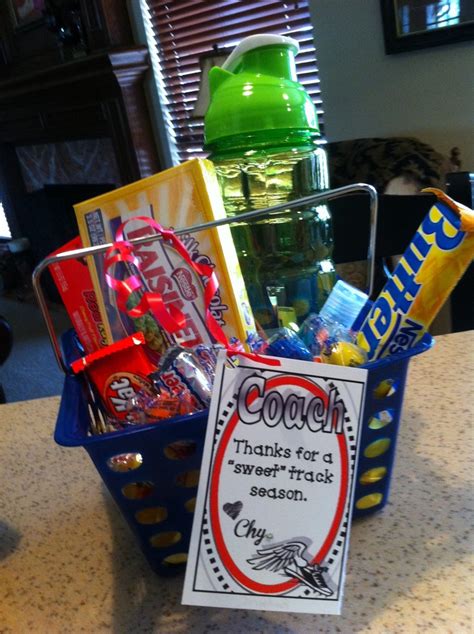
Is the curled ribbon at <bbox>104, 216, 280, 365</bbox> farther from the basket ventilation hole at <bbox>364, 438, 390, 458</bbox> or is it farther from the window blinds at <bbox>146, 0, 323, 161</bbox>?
the window blinds at <bbox>146, 0, 323, 161</bbox>

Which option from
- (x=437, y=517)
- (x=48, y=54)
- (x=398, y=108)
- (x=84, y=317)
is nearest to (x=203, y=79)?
(x=398, y=108)

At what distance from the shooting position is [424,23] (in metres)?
1.64

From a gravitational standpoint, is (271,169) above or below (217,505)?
above

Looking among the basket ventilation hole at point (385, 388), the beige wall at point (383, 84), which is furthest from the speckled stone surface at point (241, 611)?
the beige wall at point (383, 84)

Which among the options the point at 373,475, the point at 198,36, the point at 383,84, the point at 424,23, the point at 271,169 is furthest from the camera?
the point at 198,36

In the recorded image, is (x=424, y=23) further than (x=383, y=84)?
No

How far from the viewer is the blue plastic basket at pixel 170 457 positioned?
12.8 inches

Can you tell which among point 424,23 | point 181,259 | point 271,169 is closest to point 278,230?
point 271,169

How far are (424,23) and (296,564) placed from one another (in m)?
1.77

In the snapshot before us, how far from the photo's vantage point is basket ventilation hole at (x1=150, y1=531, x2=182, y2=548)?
38 cm

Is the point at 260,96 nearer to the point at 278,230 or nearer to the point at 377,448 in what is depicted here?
the point at 278,230

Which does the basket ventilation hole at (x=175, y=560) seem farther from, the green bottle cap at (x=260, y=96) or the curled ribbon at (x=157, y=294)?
the green bottle cap at (x=260, y=96)

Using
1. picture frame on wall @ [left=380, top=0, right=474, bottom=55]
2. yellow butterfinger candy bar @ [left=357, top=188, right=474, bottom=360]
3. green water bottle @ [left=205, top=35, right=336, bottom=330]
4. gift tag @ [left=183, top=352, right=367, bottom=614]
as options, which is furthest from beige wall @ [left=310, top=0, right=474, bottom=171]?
gift tag @ [left=183, top=352, right=367, bottom=614]

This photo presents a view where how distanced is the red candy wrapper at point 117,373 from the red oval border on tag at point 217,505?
3.8 inches
